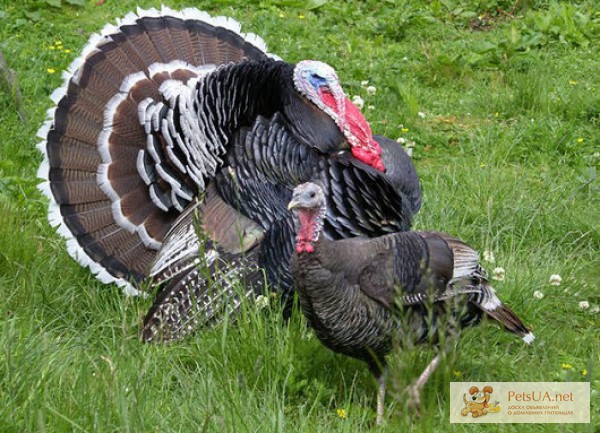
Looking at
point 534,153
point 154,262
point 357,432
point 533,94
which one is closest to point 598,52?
point 533,94

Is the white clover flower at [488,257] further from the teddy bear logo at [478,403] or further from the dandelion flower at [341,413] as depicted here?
the dandelion flower at [341,413]

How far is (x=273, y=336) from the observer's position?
4.15 meters

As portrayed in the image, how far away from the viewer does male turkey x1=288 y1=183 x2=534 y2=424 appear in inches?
149

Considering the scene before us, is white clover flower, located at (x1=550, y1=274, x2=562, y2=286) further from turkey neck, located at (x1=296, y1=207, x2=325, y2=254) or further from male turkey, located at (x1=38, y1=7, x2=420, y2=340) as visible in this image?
turkey neck, located at (x1=296, y1=207, x2=325, y2=254)

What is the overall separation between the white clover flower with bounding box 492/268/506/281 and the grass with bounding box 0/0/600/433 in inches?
2.2

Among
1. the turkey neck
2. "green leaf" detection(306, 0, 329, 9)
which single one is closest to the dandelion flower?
the turkey neck

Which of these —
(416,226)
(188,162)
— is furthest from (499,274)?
(188,162)

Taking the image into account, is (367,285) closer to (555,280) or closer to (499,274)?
(499,274)

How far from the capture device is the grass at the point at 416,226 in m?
3.36

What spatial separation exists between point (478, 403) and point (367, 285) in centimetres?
63

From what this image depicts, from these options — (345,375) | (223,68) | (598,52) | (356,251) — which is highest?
(223,68)

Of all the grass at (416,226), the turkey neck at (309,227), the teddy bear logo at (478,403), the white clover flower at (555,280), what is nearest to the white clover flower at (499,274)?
the grass at (416,226)

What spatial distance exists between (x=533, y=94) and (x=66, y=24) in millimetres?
4165

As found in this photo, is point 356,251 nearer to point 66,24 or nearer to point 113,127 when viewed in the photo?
point 113,127
